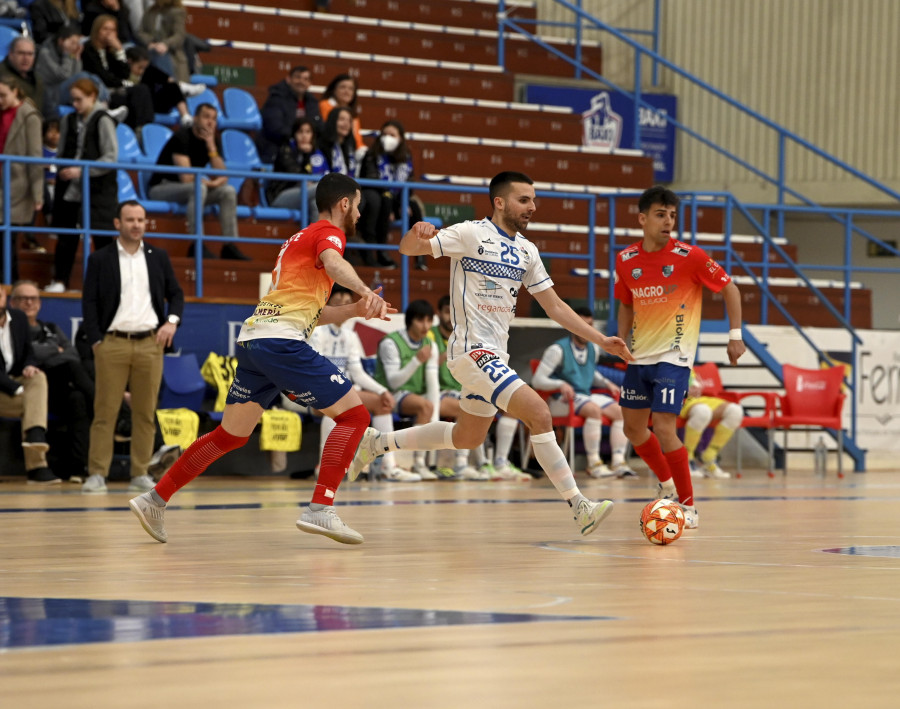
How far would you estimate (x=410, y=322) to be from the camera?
519 inches

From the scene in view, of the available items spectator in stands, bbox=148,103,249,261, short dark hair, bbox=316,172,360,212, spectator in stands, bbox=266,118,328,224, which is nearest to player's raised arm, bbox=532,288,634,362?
short dark hair, bbox=316,172,360,212

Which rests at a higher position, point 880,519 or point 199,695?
point 199,695

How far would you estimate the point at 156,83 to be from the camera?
1567 centimetres

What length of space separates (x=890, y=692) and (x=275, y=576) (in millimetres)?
2701

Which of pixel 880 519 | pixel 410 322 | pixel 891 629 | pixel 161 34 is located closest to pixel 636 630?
pixel 891 629

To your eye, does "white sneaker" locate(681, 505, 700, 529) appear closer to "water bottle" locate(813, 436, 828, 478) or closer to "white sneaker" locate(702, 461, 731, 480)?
"white sneaker" locate(702, 461, 731, 480)

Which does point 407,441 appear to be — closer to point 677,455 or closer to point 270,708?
point 677,455

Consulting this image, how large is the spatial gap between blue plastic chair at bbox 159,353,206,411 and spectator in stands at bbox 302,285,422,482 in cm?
79

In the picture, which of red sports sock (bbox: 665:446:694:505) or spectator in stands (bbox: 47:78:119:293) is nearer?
red sports sock (bbox: 665:446:694:505)

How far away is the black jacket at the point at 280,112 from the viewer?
15.8 metres

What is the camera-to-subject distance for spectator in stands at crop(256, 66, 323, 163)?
15835 millimetres

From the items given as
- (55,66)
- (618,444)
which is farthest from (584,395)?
(55,66)

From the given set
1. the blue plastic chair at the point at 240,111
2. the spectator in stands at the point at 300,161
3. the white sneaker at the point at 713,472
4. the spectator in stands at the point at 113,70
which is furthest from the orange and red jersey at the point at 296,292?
the blue plastic chair at the point at 240,111

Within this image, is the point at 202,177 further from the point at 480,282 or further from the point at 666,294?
the point at 480,282
